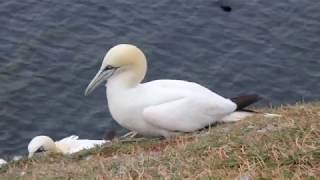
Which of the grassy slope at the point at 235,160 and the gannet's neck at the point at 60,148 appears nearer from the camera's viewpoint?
the grassy slope at the point at 235,160

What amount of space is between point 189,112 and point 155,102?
0.47 m

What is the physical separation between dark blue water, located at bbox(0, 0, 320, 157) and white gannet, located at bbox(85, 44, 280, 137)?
787 cm

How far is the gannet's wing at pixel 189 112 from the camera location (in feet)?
32.1

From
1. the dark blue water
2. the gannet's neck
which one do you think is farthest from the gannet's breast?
the dark blue water

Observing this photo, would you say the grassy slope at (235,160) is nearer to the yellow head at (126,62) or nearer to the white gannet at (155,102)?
the white gannet at (155,102)

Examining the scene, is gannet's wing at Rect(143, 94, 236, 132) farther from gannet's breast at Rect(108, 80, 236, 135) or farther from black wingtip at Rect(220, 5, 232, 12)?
black wingtip at Rect(220, 5, 232, 12)

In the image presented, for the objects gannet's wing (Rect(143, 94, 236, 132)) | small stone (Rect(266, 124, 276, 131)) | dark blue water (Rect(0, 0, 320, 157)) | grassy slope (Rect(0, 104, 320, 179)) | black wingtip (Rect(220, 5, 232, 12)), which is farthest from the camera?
black wingtip (Rect(220, 5, 232, 12))

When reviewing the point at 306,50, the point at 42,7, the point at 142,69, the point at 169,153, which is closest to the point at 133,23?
the point at 42,7

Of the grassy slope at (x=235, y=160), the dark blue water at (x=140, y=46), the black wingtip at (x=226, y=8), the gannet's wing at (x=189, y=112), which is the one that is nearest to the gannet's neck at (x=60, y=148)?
the gannet's wing at (x=189, y=112)

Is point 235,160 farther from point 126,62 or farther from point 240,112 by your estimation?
point 126,62

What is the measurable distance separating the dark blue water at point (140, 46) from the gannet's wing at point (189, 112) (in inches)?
326

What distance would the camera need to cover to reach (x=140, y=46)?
2169 centimetres

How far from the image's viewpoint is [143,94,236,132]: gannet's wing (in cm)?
980

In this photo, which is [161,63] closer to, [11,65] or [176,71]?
[176,71]
